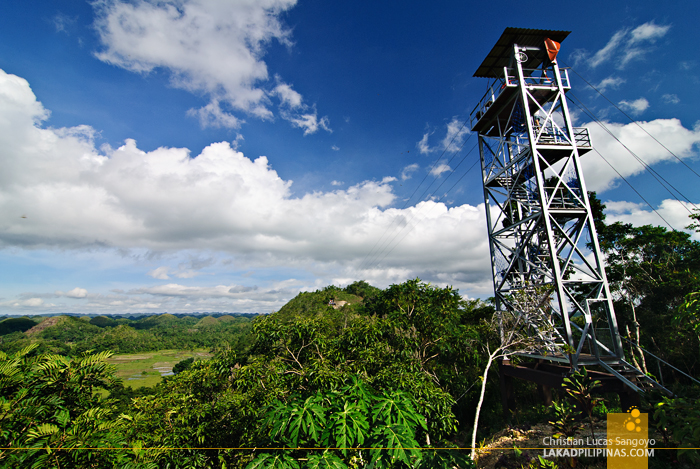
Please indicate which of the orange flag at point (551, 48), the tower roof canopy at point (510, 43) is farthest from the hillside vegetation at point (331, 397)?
the tower roof canopy at point (510, 43)

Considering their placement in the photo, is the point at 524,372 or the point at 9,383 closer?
the point at 9,383

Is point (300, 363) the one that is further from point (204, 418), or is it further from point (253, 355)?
point (204, 418)

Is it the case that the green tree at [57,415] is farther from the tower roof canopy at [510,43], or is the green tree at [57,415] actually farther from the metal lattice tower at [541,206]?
the tower roof canopy at [510,43]

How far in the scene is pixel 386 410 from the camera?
438 centimetres

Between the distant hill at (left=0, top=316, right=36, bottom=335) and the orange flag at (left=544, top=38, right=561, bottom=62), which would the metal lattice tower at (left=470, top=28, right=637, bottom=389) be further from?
the distant hill at (left=0, top=316, right=36, bottom=335)

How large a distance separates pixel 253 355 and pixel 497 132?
1575 cm

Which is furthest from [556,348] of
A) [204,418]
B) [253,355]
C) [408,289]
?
[204,418]

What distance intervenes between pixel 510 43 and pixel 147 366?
399ft

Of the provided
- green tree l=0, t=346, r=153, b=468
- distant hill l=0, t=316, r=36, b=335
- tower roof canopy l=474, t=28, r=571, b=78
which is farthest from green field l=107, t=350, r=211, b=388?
distant hill l=0, t=316, r=36, b=335

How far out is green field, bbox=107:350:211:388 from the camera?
7281 centimetres

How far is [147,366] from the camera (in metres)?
95.5

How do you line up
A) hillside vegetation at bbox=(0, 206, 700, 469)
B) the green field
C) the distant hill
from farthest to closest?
the distant hill → the green field → hillside vegetation at bbox=(0, 206, 700, 469)

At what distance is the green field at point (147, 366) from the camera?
2867 inches

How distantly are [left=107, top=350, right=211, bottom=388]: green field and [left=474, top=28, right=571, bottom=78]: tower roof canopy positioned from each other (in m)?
73.4
